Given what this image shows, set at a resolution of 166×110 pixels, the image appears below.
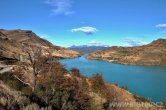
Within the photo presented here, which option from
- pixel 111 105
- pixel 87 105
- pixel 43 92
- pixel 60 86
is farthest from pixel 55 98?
pixel 111 105

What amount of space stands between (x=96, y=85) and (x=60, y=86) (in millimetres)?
17800

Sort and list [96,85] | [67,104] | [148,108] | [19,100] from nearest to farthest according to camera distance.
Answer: [19,100]
[67,104]
[148,108]
[96,85]

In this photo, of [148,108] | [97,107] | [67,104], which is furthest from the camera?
[148,108]

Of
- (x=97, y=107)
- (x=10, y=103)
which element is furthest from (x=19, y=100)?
(x=97, y=107)

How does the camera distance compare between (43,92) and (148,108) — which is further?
(148,108)

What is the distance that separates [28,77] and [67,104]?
55.0ft

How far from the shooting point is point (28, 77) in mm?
36031

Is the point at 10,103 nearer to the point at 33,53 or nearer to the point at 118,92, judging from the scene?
the point at 33,53

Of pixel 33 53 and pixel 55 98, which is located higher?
pixel 33 53

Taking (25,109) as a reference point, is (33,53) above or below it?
above

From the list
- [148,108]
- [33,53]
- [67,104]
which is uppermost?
[33,53]

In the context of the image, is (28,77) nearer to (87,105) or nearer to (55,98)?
(87,105)

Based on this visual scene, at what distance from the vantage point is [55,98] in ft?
68.6

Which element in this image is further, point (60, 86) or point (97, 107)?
point (97, 107)
